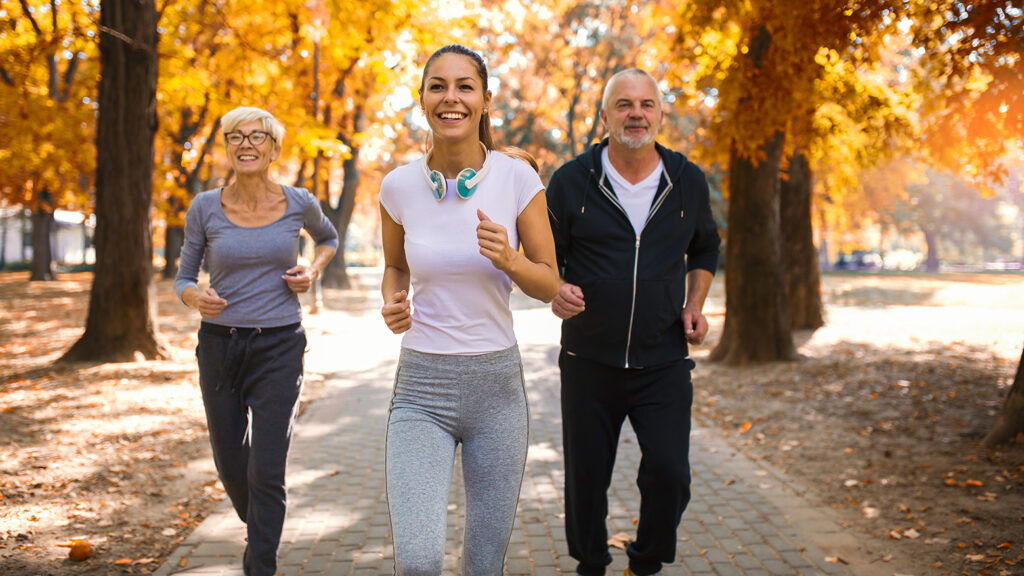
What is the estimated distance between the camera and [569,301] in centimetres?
338

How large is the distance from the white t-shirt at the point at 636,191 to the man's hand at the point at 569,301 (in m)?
0.53

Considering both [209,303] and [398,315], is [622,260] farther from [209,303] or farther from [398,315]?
[209,303]

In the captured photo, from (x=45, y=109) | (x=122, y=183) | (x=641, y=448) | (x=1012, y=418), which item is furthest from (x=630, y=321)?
(x=45, y=109)

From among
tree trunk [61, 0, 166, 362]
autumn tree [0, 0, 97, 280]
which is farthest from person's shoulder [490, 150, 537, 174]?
autumn tree [0, 0, 97, 280]

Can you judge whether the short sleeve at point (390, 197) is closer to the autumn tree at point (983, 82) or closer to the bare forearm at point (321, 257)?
→ the bare forearm at point (321, 257)

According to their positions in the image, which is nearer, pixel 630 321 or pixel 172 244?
pixel 630 321

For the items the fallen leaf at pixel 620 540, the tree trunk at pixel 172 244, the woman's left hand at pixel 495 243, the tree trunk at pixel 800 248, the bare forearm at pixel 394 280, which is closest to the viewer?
the woman's left hand at pixel 495 243

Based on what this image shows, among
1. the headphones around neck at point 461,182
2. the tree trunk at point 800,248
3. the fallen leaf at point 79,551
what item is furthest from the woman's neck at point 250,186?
the tree trunk at point 800,248

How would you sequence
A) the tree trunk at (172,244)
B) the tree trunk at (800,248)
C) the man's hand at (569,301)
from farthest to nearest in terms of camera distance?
the tree trunk at (172,244) < the tree trunk at (800,248) < the man's hand at (569,301)

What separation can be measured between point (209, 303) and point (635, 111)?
7.02 ft

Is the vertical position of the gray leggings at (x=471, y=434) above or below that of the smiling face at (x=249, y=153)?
below

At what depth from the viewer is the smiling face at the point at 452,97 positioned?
2885 millimetres

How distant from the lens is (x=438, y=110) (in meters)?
2.89

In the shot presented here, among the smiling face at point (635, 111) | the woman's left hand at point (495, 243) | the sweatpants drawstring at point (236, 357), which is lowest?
the sweatpants drawstring at point (236, 357)
